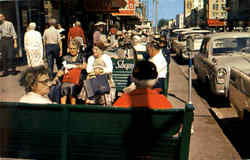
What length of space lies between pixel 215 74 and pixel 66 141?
5.51 m

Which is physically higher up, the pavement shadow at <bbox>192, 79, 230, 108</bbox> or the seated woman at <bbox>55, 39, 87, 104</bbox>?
the seated woman at <bbox>55, 39, 87, 104</bbox>

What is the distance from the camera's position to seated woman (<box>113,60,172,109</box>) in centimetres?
281

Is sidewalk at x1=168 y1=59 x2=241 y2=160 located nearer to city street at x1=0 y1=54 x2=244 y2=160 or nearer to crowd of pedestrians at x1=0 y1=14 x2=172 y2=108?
city street at x1=0 y1=54 x2=244 y2=160

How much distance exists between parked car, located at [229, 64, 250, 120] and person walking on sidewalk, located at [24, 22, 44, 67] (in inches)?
223

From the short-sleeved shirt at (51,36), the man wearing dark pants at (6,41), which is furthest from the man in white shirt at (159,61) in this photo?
the man wearing dark pants at (6,41)

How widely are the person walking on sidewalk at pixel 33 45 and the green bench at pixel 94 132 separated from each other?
267 inches

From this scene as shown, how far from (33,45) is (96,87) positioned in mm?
4533

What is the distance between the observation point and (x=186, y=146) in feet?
8.22

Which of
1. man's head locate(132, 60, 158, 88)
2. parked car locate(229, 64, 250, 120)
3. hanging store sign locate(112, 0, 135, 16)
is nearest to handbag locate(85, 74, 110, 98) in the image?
parked car locate(229, 64, 250, 120)

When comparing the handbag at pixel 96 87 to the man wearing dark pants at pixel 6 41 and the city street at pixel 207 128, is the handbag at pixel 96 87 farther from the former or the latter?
the man wearing dark pants at pixel 6 41

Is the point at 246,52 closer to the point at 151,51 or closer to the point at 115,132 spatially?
the point at 151,51

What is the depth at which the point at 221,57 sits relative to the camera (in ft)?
26.9

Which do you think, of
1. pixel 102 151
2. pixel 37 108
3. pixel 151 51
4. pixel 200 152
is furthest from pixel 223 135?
pixel 37 108

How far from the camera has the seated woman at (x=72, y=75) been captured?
19.0 feet
